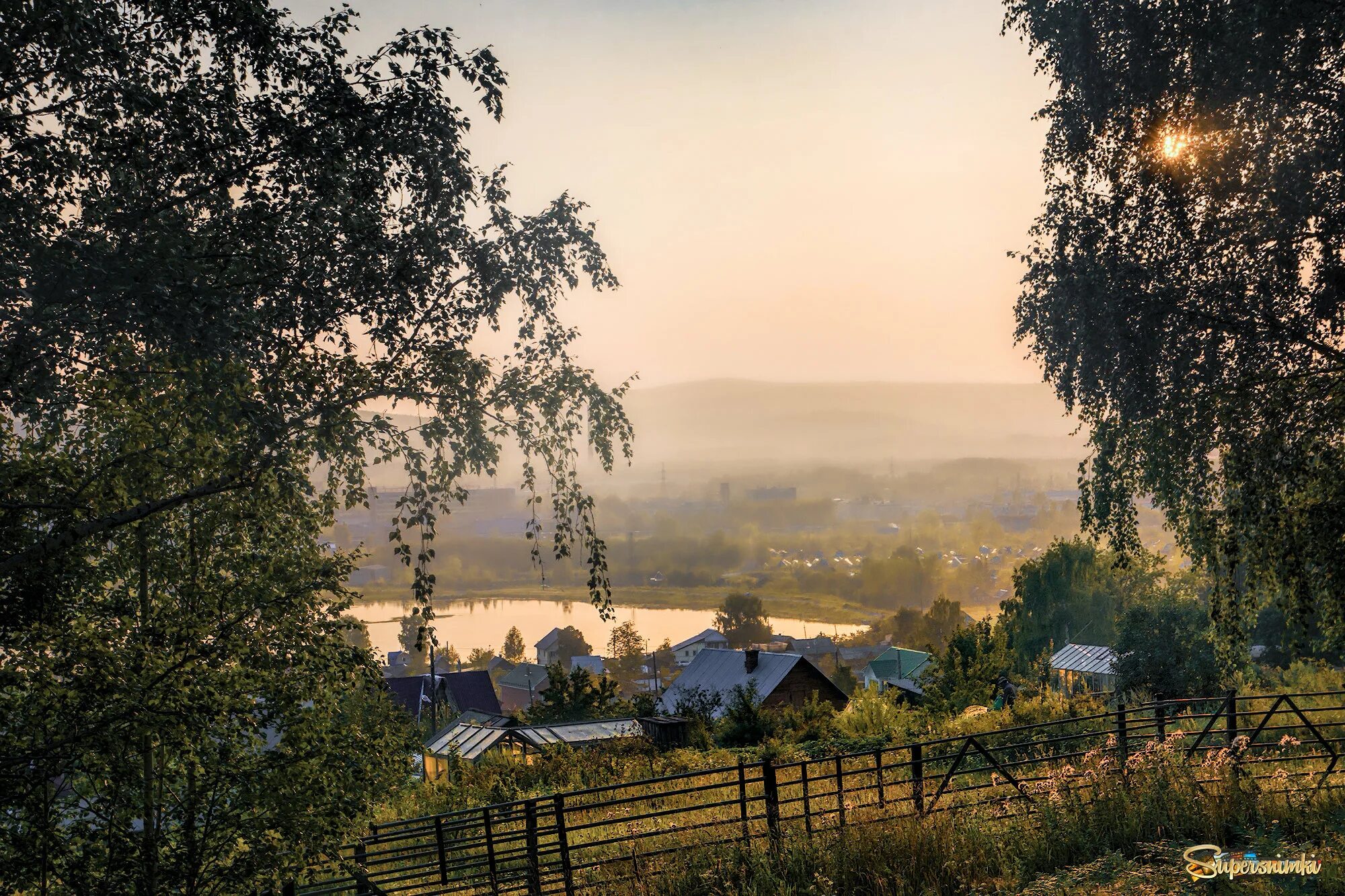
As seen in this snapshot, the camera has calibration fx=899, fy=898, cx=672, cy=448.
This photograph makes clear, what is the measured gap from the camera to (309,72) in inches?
348

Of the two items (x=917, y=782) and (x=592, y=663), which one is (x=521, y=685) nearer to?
(x=592, y=663)

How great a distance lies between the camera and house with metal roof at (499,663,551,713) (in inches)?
3728

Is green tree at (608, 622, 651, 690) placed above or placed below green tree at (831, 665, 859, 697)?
below

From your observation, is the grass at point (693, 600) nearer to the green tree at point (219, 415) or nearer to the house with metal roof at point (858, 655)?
the house with metal roof at point (858, 655)

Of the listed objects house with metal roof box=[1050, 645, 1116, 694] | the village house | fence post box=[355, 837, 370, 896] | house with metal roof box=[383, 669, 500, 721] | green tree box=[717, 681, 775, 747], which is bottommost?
the village house

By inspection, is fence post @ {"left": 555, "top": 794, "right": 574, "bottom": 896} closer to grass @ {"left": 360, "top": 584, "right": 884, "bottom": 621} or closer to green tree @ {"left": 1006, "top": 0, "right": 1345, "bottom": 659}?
green tree @ {"left": 1006, "top": 0, "right": 1345, "bottom": 659}

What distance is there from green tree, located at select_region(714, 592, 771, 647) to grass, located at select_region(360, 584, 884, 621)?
41763mm

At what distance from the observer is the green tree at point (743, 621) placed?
12450 cm

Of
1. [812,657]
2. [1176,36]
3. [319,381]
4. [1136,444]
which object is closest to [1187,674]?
[1136,444]

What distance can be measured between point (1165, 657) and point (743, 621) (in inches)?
3774

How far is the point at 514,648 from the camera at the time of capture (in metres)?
124

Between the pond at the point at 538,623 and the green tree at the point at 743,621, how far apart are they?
9115mm

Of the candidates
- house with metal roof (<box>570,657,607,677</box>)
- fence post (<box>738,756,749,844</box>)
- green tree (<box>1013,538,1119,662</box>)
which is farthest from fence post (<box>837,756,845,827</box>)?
house with metal roof (<box>570,657,607,677</box>)

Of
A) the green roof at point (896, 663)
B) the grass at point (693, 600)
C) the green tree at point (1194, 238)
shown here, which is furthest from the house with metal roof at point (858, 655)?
the green tree at point (1194, 238)
